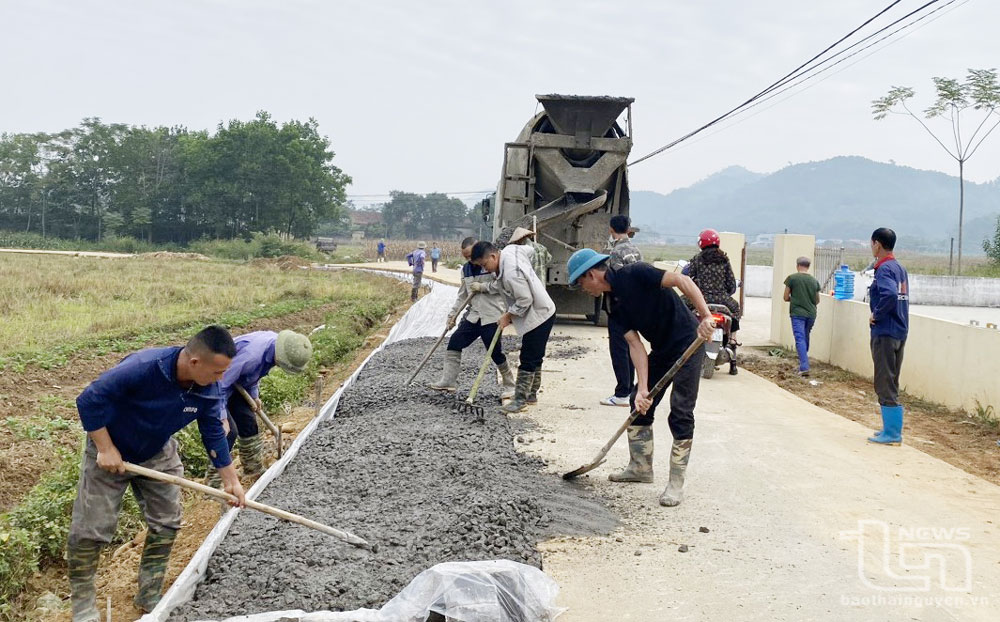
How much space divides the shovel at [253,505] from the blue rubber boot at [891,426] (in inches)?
189

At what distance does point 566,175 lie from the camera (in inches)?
553

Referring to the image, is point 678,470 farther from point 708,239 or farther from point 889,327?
point 708,239

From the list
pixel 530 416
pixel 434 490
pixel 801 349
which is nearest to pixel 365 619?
pixel 434 490

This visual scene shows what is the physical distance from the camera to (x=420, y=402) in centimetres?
829

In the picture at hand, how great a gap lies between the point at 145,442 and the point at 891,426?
19.4ft

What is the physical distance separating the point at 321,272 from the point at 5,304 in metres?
18.0

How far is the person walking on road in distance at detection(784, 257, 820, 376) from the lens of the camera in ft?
35.8

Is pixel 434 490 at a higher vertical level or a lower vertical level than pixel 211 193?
lower

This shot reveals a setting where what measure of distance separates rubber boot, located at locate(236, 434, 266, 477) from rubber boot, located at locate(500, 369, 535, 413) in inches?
105

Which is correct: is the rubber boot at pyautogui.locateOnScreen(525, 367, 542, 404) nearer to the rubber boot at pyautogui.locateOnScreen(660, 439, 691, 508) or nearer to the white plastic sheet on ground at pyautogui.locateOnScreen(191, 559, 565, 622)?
the rubber boot at pyautogui.locateOnScreen(660, 439, 691, 508)

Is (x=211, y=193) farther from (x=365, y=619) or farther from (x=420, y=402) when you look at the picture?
(x=365, y=619)

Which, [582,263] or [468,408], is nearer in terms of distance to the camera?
[582,263]
